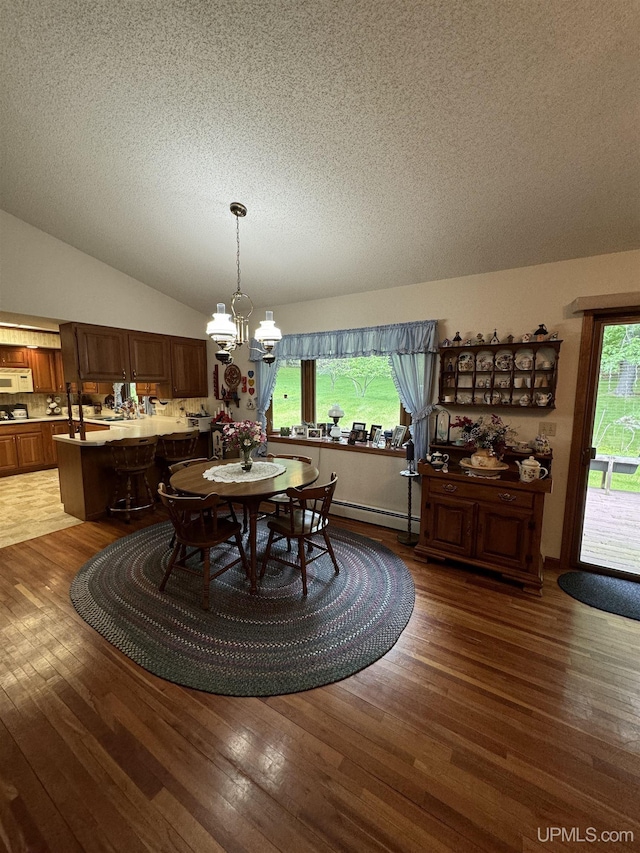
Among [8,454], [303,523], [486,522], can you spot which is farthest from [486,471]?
[8,454]

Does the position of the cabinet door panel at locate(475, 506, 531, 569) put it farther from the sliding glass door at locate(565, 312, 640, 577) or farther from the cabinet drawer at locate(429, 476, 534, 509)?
the sliding glass door at locate(565, 312, 640, 577)

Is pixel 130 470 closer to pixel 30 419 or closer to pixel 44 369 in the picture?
pixel 30 419

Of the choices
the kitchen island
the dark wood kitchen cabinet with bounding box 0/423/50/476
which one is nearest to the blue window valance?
the kitchen island

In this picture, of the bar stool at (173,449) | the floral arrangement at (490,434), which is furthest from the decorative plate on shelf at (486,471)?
→ the bar stool at (173,449)

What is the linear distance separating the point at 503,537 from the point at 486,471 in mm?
532

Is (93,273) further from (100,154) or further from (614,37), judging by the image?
(614,37)

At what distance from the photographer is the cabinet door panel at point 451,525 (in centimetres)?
283

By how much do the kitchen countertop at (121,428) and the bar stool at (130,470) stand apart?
0.16 metres

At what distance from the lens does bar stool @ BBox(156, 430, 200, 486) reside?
4.20m

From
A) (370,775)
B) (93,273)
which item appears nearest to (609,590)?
(370,775)

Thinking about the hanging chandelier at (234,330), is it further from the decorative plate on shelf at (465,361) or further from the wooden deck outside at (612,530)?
the wooden deck outside at (612,530)

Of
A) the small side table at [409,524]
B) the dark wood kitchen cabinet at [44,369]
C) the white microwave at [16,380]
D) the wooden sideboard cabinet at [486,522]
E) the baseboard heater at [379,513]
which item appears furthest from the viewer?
the dark wood kitchen cabinet at [44,369]

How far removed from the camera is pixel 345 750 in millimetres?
1459

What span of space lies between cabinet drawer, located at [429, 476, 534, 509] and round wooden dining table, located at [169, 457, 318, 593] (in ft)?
3.56
